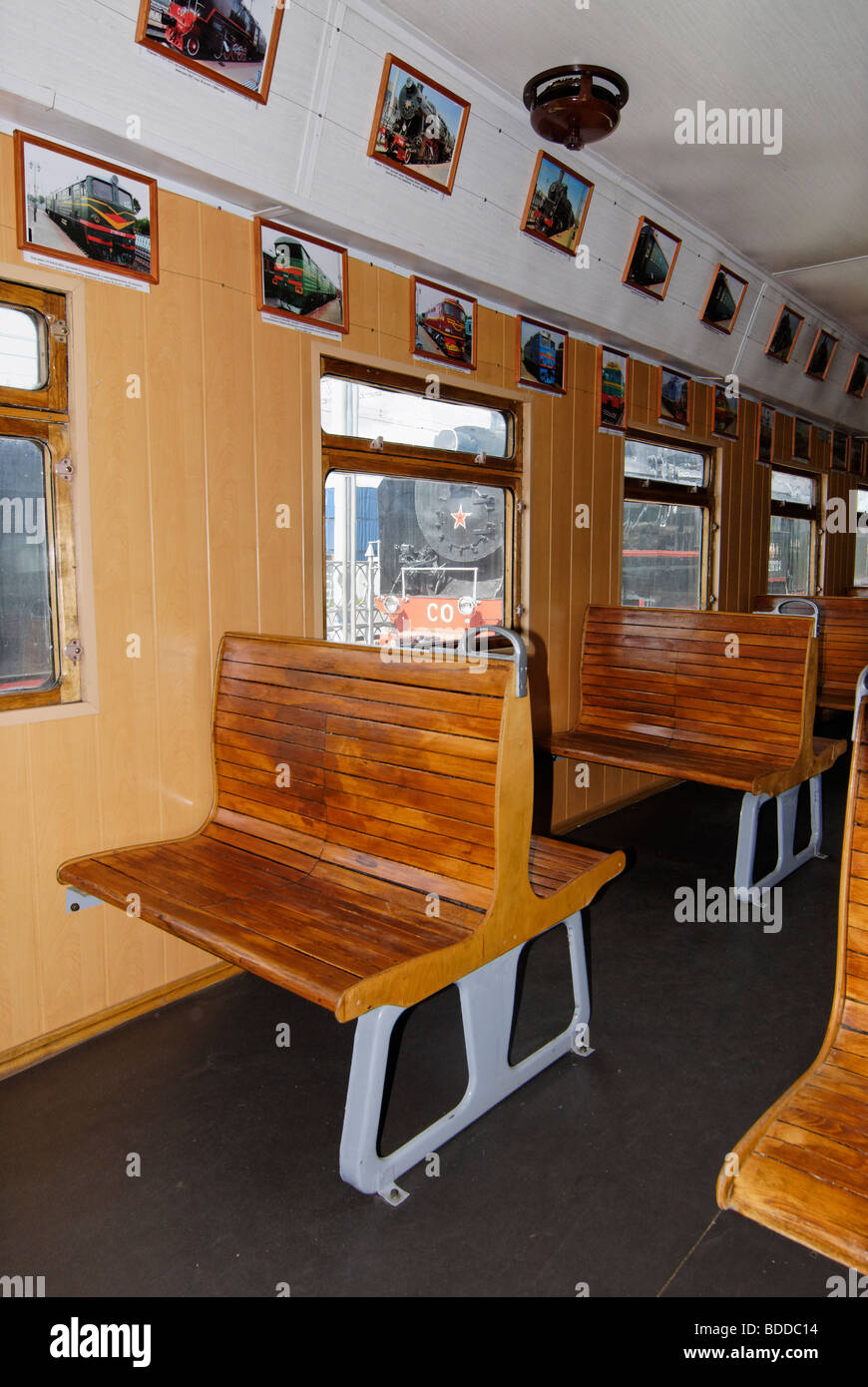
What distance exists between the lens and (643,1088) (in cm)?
277

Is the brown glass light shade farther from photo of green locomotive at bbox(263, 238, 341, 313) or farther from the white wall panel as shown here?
photo of green locomotive at bbox(263, 238, 341, 313)

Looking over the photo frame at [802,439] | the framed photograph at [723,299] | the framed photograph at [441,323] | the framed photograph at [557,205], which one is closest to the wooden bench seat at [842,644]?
the photo frame at [802,439]

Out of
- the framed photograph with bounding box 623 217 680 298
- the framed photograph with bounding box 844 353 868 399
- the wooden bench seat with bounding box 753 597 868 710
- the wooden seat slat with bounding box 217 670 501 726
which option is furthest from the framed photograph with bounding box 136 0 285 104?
the framed photograph with bounding box 844 353 868 399

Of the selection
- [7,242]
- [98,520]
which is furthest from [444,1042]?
[7,242]

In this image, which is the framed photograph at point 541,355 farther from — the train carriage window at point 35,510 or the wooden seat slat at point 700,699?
the train carriage window at point 35,510

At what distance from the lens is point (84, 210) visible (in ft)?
9.37

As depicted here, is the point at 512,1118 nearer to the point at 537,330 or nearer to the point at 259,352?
the point at 259,352

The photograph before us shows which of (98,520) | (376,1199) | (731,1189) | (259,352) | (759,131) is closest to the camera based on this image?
(731,1189)

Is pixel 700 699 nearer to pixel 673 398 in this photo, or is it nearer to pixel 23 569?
pixel 673 398

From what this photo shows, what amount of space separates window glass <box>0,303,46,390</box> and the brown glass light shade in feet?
7.37

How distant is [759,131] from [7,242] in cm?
338

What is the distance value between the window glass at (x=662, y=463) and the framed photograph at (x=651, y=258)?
0.94m

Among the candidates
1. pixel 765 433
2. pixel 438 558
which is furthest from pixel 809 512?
pixel 438 558

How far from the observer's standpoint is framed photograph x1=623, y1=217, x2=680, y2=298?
195 inches
